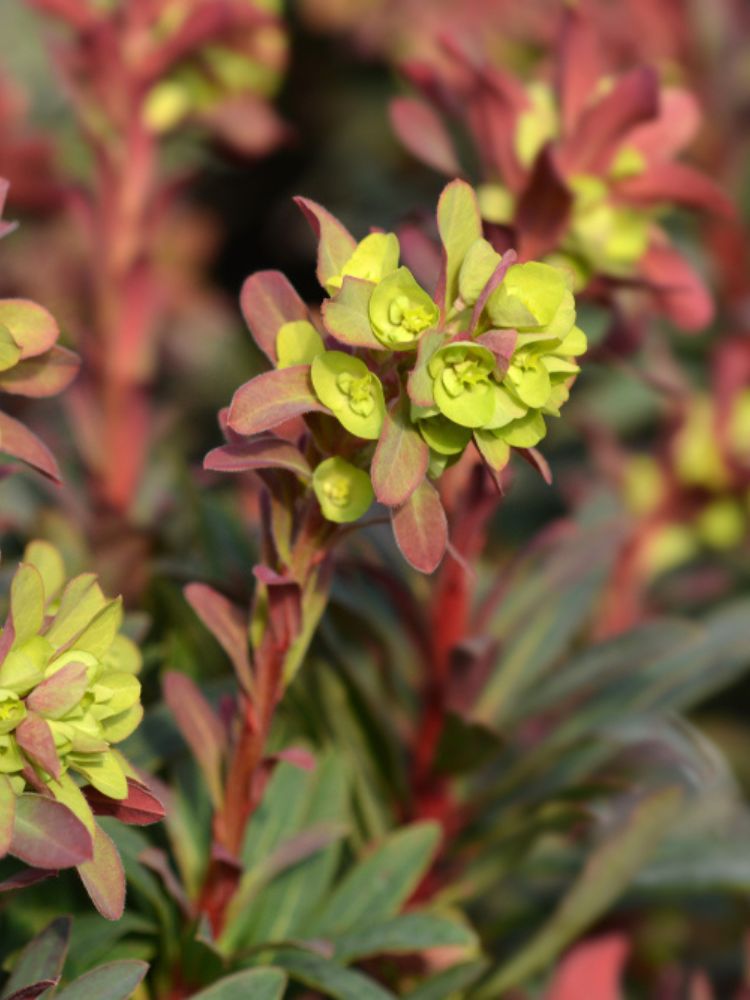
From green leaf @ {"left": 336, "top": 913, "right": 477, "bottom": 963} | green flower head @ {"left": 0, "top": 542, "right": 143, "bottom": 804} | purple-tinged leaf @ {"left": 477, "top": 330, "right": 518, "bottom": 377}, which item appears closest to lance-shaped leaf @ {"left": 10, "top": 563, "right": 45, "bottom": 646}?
green flower head @ {"left": 0, "top": 542, "right": 143, "bottom": 804}

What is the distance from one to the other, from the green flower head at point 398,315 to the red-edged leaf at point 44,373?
0.20m

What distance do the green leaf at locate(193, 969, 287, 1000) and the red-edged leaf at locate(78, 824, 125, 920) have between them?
0.13m

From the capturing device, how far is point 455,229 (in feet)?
1.93

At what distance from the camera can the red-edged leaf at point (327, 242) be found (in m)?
0.60

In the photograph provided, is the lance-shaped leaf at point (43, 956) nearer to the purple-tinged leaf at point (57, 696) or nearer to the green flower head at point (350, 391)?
the purple-tinged leaf at point (57, 696)

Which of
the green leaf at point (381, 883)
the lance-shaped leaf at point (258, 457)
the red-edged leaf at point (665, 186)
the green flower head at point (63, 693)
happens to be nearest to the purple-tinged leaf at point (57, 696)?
the green flower head at point (63, 693)

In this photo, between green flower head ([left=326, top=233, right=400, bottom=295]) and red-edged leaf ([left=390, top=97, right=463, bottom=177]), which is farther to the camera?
red-edged leaf ([left=390, top=97, right=463, bottom=177])

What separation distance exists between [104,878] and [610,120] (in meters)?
0.59

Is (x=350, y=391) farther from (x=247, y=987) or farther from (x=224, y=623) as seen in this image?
(x=247, y=987)

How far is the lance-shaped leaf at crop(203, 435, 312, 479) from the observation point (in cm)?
59

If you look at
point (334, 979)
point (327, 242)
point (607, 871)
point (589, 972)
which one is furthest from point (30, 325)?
point (589, 972)

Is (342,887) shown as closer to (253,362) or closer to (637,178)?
(637,178)

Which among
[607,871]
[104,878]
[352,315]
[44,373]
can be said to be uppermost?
[352,315]

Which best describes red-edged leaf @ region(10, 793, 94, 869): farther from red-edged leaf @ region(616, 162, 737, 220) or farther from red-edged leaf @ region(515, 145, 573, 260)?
red-edged leaf @ region(616, 162, 737, 220)
